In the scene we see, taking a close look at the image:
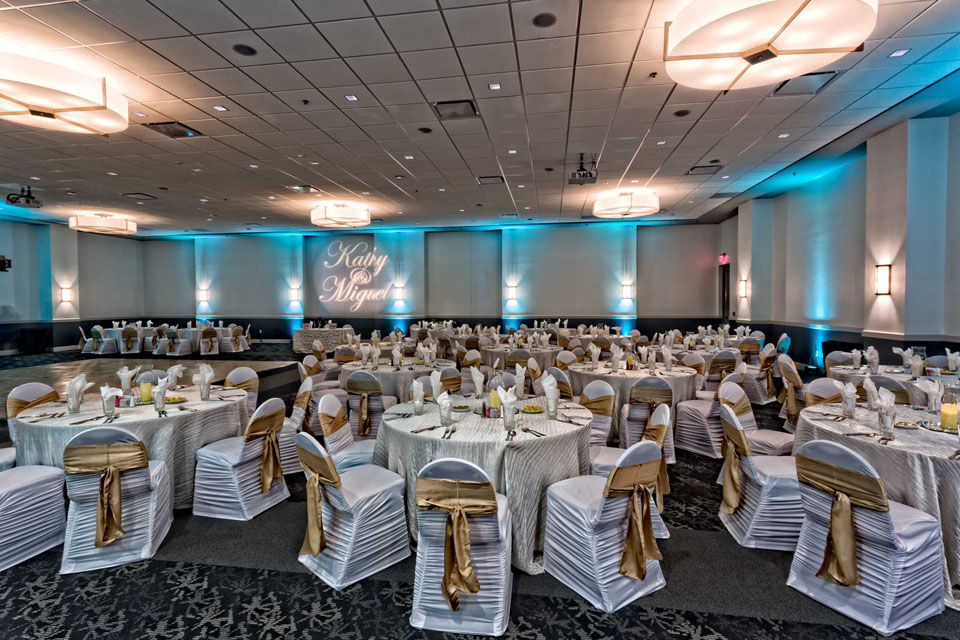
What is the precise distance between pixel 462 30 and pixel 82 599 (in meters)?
4.81

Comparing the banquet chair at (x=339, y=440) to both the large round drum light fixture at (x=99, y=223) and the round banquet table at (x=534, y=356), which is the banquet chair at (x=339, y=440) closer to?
the round banquet table at (x=534, y=356)

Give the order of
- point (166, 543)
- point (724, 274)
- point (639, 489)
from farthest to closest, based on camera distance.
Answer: point (724, 274)
point (166, 543)
point (639, 489)

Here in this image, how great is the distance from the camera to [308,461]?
285 cm

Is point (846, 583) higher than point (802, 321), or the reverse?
point (802, 321)

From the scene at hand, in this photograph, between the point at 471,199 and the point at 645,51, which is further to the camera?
the point at 471,199

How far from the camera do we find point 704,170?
9000 mm

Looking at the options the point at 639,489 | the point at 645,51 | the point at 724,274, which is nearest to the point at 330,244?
the point at 724,274

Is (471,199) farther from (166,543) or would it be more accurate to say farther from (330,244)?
(166,543)

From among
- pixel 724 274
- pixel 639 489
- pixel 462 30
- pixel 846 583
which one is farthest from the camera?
pixel 724 274

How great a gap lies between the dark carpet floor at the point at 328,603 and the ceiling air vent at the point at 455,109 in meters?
4.88

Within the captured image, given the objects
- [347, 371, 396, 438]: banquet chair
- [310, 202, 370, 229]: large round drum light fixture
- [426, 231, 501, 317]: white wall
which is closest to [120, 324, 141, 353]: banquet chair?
[310, 202, 370, 229]: large round drum light fixture

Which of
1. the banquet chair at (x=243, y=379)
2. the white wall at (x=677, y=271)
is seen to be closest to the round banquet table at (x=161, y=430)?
the banquet chair at (x=243, y=379)

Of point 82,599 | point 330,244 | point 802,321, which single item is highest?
point 330,244

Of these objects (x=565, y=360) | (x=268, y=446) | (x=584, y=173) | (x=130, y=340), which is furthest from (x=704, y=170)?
(x=130, y=340)
